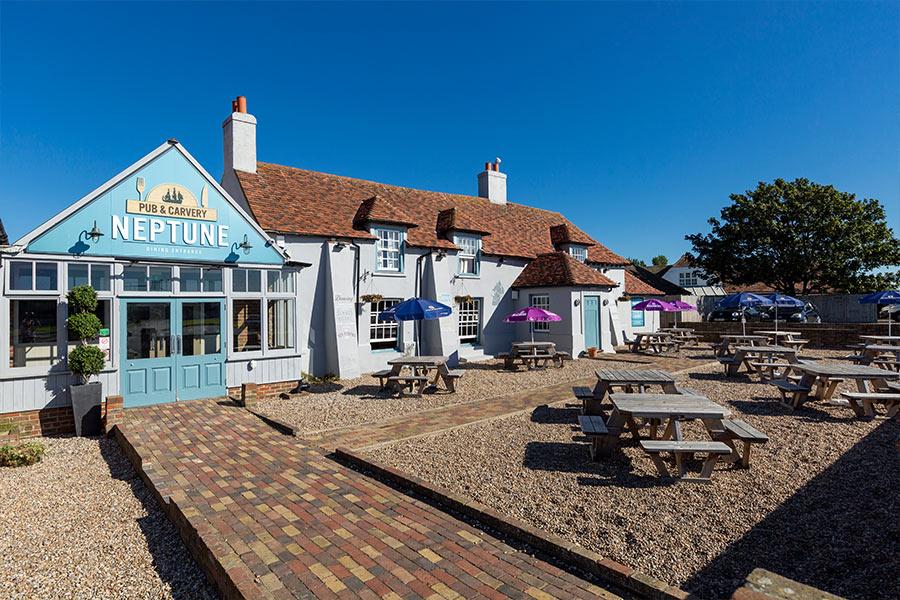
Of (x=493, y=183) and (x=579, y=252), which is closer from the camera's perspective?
(x=579, y=252)

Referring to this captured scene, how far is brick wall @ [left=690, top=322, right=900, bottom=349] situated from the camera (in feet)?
76.7

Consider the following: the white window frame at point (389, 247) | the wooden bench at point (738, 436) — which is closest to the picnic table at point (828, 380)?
the wooden bench at point (738, 436)

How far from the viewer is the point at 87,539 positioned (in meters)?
5.33

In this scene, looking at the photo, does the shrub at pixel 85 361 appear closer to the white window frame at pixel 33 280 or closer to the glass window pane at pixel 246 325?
the white window frame at pixel 33 280

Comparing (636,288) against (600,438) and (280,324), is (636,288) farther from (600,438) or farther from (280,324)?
(600,438)

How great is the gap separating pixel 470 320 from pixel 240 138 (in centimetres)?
1142

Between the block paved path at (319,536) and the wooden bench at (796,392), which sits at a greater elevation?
the wooden bench at (796,392)

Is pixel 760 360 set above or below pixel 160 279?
below

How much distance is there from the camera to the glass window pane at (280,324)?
12.9m

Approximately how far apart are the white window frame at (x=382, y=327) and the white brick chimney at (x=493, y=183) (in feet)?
36.4

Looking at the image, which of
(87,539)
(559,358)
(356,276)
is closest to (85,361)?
(87,539)

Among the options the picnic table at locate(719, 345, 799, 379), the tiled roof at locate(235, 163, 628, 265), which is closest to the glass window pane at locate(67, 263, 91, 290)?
the tiled roof at locate(235, 163, 628, 265)

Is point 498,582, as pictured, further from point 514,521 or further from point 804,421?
point 804,421

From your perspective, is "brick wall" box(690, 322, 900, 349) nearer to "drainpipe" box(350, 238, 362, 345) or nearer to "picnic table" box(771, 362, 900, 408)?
"picnic table" box(771, 362, 900, 408)
